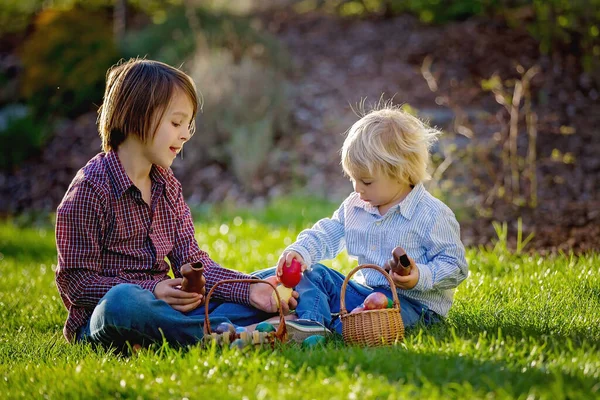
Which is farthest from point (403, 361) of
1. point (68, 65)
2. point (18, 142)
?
point (68, 65)

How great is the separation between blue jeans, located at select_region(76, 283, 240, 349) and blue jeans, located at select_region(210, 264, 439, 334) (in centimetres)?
18

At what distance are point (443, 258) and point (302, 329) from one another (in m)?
0.72

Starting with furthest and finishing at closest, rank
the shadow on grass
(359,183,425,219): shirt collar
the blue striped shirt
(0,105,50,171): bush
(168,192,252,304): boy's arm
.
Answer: (0,105,50,171): bush < (168,192,252,304): boy's arm < (359,183,425,219): shirt collar < the blue striped shirt < the shadow on grass

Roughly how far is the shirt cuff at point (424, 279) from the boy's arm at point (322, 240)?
572 millimetres

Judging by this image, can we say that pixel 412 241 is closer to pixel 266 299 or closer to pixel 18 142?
pixel 266 299

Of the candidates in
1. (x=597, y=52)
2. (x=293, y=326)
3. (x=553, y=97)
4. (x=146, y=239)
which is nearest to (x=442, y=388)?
(x=293, y=326)

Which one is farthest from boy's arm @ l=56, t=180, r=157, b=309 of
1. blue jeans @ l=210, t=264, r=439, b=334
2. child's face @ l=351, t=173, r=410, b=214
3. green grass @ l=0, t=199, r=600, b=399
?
child's face @ l=351, t=173, r=410, b=214

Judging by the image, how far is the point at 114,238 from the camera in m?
3.50

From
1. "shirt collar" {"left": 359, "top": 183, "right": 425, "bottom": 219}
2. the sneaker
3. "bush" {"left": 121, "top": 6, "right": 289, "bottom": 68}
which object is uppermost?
"bush" {"left": 121, "top": 6, "right": 289, "bottom": 68}

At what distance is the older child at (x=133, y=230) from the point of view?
3.34 m

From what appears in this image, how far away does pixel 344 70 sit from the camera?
10.5 metres

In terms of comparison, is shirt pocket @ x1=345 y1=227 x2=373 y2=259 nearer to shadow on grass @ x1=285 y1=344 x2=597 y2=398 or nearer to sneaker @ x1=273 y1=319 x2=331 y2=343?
sneaker @ x1=273 y1=319 x2=331 y2=343

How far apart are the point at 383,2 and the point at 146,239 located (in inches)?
372

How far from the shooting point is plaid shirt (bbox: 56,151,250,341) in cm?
341
